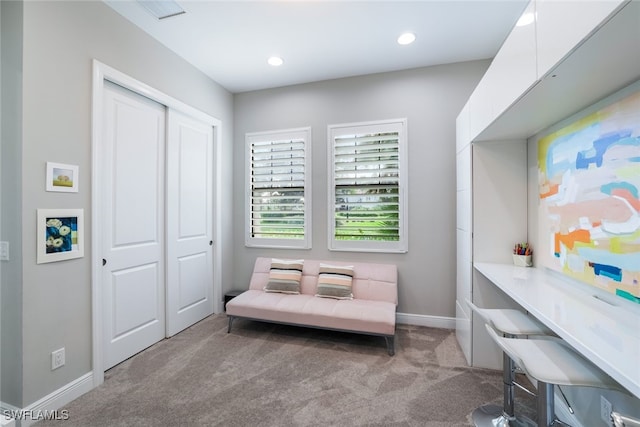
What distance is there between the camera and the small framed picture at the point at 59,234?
6.05ft

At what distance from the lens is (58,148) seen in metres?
1.94

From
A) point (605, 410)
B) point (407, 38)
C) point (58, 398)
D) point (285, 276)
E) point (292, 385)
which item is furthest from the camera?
point (285, 276)

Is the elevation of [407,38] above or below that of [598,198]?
above

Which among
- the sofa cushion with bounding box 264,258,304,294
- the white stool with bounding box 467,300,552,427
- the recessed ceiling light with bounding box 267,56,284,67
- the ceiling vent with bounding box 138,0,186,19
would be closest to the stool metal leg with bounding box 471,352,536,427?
the white stool with bounding box 467,300,552,427

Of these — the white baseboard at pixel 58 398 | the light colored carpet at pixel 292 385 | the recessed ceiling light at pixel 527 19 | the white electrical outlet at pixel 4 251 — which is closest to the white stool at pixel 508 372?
the light colored carpet at pixel 292 385

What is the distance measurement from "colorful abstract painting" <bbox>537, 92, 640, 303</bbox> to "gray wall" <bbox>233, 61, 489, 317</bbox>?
A: 1176 mm

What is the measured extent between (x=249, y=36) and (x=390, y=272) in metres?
2.85

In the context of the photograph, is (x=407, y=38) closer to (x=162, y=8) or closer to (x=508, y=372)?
(x=162, y=8)

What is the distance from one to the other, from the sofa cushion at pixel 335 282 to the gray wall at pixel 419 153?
0.29 m

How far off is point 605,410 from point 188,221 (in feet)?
12.0

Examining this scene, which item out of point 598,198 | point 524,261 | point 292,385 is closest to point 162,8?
point 292,385

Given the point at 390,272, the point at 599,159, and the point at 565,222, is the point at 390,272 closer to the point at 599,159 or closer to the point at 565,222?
the point at 565,222

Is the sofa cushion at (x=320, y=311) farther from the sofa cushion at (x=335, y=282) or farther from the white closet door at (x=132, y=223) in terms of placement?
the white closet door at (x=132, y=223)

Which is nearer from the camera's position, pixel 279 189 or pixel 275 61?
pixel 275 61
